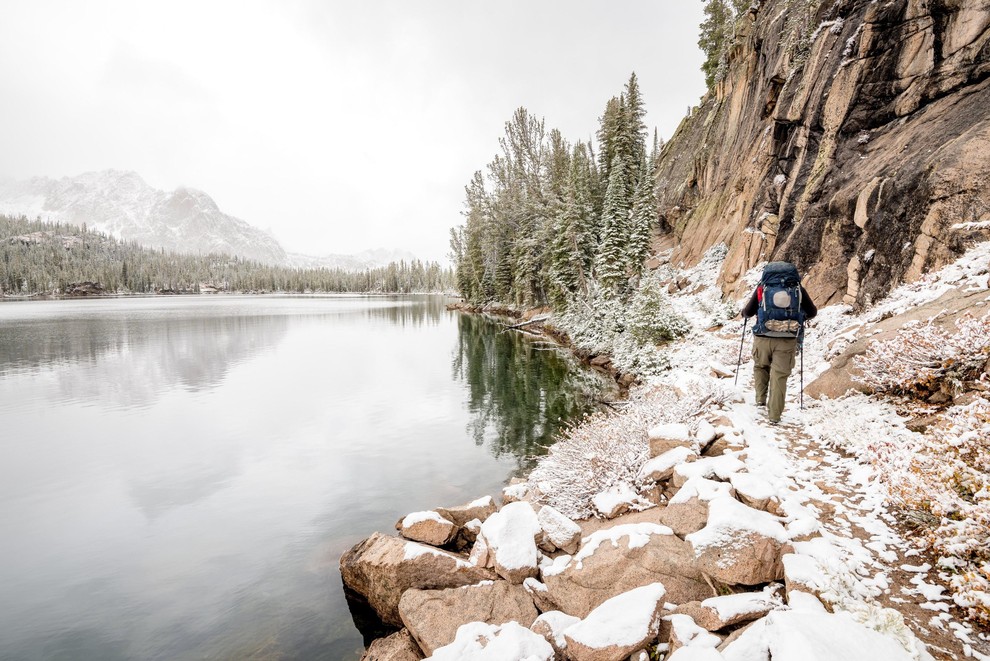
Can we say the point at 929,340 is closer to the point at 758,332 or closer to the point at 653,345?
the point at 758,332

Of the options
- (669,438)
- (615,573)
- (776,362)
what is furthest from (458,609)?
(776,362)

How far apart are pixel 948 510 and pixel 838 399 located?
165 inches

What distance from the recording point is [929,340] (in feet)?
20.4

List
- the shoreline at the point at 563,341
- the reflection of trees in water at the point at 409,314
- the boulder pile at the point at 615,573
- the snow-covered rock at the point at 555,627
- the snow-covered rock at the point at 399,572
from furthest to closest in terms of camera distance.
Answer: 1. the reflection of trees in water at the point at 409,314
2. the shoreline at the point at 563,341
3. the snow-covered rock at the point at 399,572
4. the snow-covered rock at the point at 555,627
5. the boulder pile at the point at 615,573

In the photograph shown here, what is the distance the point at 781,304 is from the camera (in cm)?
722

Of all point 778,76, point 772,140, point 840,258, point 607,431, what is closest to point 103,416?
point 607,431

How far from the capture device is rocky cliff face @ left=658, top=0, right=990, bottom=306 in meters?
9.60

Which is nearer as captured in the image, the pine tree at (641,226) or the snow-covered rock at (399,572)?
the snow-covered rock at (399,572)

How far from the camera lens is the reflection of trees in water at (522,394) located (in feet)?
46.8

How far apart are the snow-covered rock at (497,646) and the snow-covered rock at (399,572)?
1127 mm

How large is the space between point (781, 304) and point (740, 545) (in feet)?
15.5

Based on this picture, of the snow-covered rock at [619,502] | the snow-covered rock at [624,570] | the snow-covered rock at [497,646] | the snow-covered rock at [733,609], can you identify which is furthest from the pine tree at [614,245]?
the snow-covered rock at [497,646]

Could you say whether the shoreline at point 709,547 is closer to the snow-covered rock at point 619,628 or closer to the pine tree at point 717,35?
the snow-covered rock at point 619,628

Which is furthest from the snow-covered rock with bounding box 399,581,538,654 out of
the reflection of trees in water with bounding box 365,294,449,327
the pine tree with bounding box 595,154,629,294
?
the reflection of trees in water with bounding box 365,294,449,327
